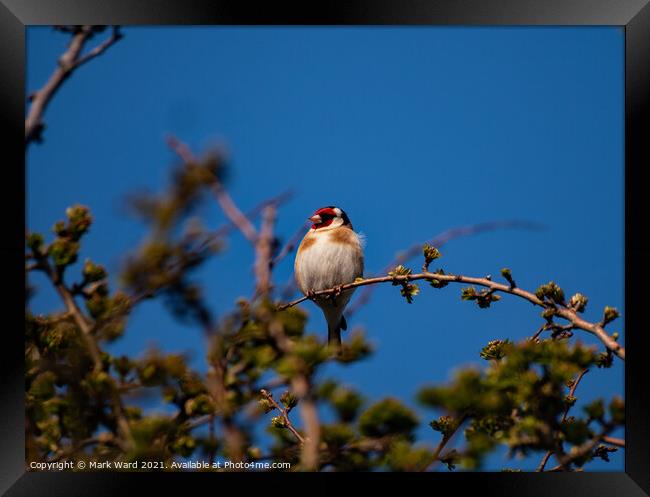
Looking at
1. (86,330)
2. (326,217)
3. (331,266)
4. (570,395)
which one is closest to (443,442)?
(570,395)

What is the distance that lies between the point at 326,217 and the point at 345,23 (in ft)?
6.00

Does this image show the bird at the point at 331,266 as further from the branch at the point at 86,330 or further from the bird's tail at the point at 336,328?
the branch at the point at 86,330

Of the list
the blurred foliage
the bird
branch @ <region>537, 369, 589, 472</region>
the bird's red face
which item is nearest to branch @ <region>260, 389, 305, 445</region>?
the blurred foliage

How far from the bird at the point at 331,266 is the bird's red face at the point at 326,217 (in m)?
0.09

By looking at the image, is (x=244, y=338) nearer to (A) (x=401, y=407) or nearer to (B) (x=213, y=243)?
(B) (x=213, y=243)

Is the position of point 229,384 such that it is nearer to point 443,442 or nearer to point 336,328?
point 443,442

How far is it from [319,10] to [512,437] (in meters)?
1.85

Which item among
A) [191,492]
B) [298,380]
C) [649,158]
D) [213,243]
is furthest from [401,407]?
[649,158]

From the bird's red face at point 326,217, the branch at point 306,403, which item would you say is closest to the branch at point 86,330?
the branch at point 306,403

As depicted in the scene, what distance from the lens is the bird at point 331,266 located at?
423 cm

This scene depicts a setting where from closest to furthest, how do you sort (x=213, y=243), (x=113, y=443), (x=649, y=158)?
(x=213, y=243), (x=113, y=443), (x=649, y=158)

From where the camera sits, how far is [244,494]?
9.09ft

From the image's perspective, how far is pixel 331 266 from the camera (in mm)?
4230

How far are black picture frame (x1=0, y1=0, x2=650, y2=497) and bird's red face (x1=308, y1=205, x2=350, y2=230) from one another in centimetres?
180
